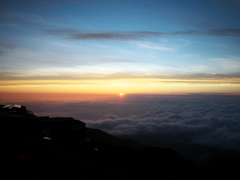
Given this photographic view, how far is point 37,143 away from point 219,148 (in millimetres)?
229688

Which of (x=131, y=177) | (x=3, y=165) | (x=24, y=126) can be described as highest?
(x=24, y=126)

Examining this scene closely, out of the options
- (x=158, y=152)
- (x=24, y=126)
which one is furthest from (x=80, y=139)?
(x=158, y=152)

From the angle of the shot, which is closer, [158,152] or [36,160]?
[36,160]

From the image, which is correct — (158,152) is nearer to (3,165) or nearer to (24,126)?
(24,126)

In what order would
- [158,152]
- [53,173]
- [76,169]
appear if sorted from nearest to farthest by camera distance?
[53,173], [76,169], [158,152]

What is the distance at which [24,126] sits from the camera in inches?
765

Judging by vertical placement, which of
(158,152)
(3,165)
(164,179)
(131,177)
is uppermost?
(3,165)

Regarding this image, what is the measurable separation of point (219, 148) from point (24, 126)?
22897 centimetres

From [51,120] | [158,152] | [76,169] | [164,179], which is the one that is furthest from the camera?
[158,152]

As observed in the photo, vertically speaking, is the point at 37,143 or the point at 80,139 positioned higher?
the point at 37,143

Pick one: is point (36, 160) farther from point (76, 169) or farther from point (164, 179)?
point (164, 179)

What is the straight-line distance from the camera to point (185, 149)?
198 m

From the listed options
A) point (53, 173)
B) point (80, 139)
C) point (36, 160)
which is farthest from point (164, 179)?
point (80, 139)

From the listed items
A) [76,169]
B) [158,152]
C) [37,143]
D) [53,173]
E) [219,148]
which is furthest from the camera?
[219,148]
